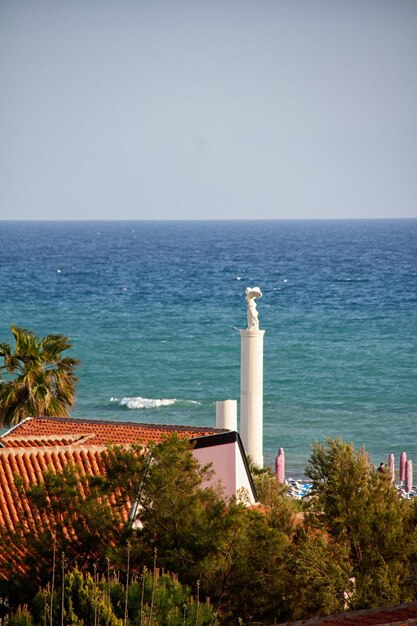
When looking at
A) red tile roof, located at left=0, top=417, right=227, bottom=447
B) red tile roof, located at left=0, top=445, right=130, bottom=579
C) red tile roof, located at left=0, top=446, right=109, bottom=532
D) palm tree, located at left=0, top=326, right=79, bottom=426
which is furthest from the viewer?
palm tree, located at left=0, top=326, right=79, bottom=426

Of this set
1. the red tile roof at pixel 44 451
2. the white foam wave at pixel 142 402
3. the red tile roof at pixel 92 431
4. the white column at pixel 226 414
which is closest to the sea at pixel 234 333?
the white foam wave at pixel 142 402

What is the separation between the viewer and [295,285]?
115812mm

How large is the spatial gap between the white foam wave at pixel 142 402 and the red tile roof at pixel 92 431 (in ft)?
96.2

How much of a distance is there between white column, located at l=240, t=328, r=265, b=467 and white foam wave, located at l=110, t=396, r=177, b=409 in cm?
2341

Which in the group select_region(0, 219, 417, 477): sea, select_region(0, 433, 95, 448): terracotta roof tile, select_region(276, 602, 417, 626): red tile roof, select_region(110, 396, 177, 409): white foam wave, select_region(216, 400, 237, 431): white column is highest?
select_region(0, 433, 95, 448): terracotta roof tile

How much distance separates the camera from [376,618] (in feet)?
42.5

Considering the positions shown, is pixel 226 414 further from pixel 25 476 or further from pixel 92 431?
pixel 25 476

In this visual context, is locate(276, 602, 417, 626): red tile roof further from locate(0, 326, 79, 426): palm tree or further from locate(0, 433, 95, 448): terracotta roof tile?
locate(0, 326, 79, 426): palm tree

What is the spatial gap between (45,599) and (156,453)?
3.80 metres

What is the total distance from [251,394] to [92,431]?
830cm

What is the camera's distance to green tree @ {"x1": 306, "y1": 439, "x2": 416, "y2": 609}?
15.7 meters

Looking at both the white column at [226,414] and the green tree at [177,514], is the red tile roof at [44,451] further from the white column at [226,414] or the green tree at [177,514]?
the white column at [226,414]

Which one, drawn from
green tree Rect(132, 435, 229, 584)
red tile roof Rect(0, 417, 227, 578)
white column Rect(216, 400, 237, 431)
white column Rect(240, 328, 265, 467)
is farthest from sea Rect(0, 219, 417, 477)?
green tree Rect(132, 435, 229, 584)

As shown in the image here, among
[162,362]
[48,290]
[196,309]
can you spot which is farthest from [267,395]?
[48,290]
